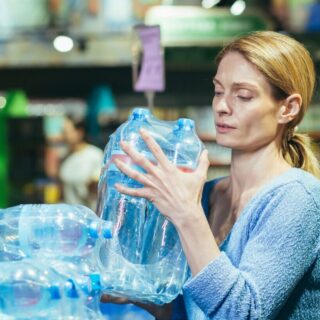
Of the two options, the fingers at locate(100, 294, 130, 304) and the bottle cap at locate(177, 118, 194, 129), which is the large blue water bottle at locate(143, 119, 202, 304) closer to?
the bottle cap at locate(177, 118, 194, 129)

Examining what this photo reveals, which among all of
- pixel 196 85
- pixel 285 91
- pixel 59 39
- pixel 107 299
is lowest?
pixel 107 299

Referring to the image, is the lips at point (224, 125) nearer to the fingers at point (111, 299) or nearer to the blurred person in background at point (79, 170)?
the fingers at point (111, 299)

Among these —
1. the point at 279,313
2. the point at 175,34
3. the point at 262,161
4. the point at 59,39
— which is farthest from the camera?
the point at 59,39

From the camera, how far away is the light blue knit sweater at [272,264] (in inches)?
65.1

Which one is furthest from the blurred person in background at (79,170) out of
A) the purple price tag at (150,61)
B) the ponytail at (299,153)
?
the ponytail at (299,153)

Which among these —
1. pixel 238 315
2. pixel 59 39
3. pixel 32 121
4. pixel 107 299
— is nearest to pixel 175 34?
pixel 59 39

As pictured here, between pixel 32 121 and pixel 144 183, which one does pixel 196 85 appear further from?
pixel 144 183

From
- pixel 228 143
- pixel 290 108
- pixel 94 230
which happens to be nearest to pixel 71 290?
pixel 94 230

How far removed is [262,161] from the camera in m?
1.95

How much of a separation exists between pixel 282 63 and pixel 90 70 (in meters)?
6.21

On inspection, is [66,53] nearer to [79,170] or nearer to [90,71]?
[90,71]

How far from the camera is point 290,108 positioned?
6.29 feet

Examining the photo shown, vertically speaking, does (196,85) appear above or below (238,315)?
above

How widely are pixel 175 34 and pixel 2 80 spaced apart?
9.93ft
